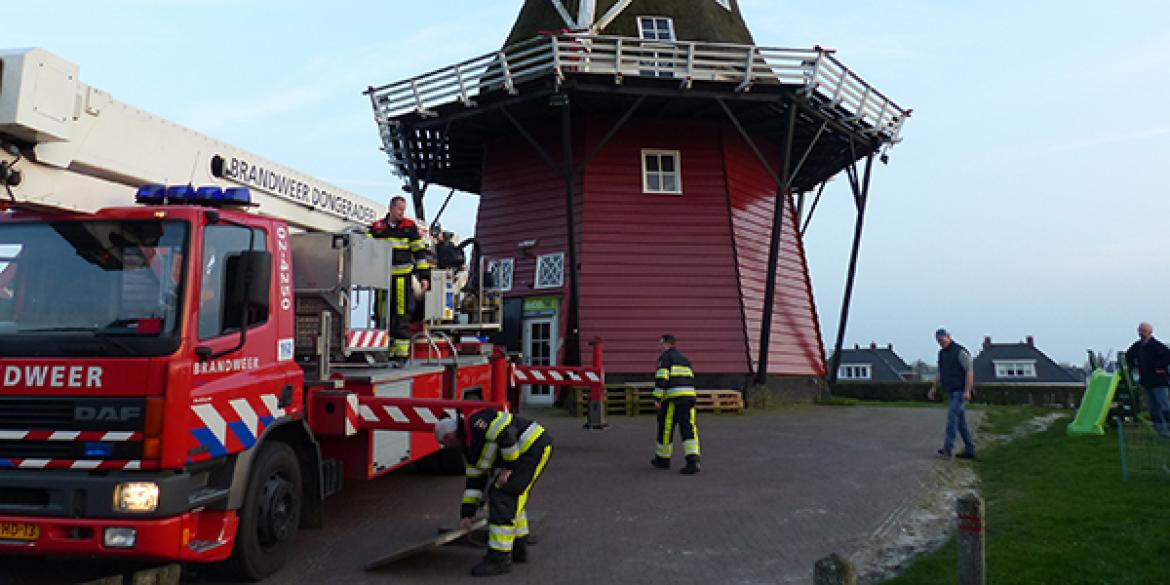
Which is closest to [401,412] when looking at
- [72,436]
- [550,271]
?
[72,436]

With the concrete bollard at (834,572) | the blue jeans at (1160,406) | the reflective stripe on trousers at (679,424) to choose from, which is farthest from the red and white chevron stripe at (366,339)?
the blue jeans at (1160,406)

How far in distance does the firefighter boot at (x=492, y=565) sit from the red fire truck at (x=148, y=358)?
3.59 ft

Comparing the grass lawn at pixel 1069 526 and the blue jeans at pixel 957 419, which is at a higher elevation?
the blue jeans at pixel 957 419

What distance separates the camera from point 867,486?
8.35 metres

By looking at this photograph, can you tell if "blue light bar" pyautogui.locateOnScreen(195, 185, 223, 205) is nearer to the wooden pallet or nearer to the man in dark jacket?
the wooden pallet

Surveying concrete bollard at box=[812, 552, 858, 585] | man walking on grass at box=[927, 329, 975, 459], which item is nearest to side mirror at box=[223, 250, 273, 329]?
concrete bollard at box=[812, 552, 858, 585]

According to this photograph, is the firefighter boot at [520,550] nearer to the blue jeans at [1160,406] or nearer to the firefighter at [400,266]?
the firefighter at [400,266]

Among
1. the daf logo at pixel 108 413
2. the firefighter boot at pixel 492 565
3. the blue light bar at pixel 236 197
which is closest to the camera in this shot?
the daf logo at pixel 108 413

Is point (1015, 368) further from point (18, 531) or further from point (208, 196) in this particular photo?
point (18, 531)

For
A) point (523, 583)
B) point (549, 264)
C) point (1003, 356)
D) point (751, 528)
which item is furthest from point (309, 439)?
point (1003, 356)

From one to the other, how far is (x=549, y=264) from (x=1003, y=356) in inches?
1647

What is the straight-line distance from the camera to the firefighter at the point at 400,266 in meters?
7.50

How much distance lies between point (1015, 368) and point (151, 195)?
5258 cm

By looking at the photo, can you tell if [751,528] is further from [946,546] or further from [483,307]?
[483,307]
